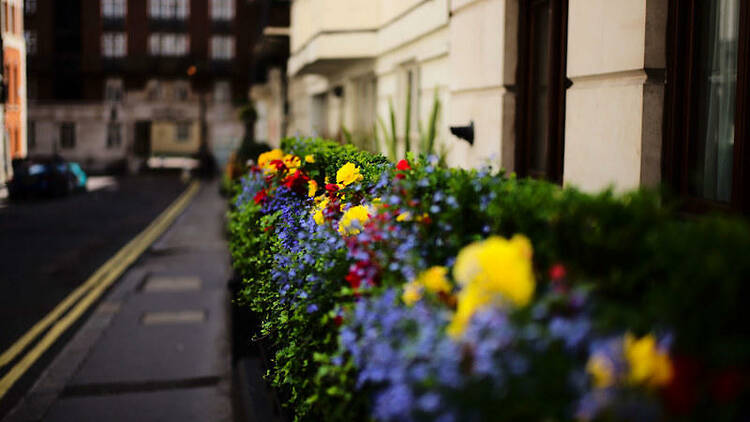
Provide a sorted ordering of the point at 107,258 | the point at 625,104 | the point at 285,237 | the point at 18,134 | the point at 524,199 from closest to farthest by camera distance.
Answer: the point at 524,199
the point at 285,237
the point at 625,104
the point at 107,258
the point at 18,134

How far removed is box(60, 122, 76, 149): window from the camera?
71.8 m

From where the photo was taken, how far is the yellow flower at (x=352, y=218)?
12.5ft

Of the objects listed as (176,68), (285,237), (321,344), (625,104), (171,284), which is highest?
(176,68)

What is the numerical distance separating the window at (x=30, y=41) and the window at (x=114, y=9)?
6.33 m

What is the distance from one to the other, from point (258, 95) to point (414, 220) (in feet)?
Result: 134

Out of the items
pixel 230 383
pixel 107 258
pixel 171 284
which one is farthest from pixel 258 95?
pixel 230 383

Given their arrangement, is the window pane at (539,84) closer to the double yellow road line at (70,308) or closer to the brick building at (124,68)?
the double yellow road line at (70,308)

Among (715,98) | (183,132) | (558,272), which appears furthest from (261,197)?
(183,132)

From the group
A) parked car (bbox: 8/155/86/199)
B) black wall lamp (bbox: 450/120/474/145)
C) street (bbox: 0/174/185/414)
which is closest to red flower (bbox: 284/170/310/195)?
black wall lamp (bbox: 450/120/474/145)

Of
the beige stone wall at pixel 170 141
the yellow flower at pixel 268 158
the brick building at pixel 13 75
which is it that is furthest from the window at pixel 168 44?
the yellow flower at pixel 268 158

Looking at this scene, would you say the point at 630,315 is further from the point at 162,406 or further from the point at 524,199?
the point at 162,406

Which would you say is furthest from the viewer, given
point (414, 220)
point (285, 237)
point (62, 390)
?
point (62, 390)

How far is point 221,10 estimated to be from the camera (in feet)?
237

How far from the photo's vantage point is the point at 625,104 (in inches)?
201
